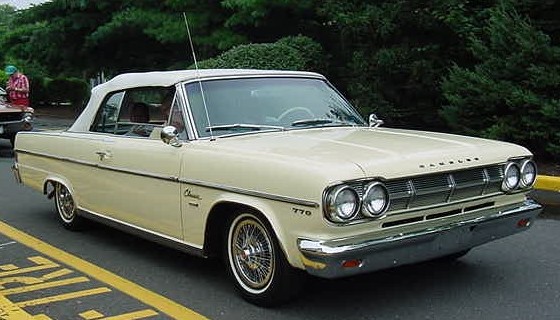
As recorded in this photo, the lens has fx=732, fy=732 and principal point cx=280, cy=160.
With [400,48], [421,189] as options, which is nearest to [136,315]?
[421,189]

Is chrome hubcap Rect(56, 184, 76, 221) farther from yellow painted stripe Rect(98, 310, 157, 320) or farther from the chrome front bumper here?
the chrome front bumper

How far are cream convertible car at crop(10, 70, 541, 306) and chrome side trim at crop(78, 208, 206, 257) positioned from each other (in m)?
0.02

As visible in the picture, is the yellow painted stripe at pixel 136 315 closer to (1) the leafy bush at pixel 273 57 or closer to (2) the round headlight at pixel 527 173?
(2) the round headlight at pixel 527 173

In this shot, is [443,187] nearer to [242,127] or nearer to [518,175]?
[518,175]

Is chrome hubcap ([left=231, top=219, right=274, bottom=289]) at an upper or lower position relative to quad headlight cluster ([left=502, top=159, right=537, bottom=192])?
lower

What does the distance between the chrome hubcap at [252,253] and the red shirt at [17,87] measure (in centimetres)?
1243

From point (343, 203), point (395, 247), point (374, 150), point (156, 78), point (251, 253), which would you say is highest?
point (156, 78)

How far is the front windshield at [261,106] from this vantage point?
5344mm

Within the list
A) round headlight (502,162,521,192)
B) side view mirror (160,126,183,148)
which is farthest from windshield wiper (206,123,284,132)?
round headlight (502,162,521,192)

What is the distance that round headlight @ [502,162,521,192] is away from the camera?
486 cm

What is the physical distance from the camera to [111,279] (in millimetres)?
5422

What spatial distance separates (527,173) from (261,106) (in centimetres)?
198

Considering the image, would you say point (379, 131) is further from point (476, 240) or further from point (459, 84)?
point (459, 84)

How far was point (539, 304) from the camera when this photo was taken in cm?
468
